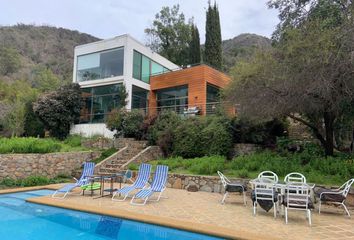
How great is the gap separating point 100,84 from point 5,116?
820 centimetres

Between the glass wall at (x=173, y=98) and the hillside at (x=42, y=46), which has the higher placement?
the hillside at (x=42, y=46)

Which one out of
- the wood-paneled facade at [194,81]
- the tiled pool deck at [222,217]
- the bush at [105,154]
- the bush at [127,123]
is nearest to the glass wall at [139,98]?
the wood-paneled facade at [194,81]

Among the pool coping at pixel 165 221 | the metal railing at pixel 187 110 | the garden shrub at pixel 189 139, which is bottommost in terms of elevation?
the pool coping at pixel 165 221

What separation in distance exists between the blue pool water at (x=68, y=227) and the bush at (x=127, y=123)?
34.2 ft

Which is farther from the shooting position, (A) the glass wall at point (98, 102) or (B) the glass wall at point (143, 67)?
(B) the glass wall at point (143, 67)

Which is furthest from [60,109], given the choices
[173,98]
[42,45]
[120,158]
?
[42,45]

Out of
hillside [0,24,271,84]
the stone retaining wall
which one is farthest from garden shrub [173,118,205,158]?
hillside [0,24,271,84]

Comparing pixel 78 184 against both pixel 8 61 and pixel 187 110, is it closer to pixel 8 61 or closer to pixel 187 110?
pixel 187 110

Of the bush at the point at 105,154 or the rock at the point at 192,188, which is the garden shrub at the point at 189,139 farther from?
the bush at the point at 105,154

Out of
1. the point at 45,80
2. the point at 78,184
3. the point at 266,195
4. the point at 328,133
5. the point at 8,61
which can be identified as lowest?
the point at 78,184

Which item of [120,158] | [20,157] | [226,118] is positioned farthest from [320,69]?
[20,157]

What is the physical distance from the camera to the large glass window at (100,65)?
80.9ft

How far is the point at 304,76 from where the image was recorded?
34.8ft

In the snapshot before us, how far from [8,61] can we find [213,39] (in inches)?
1591
